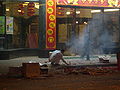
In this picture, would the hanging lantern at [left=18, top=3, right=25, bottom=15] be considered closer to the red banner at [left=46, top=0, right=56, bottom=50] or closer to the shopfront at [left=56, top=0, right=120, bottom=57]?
the red banner at [left=46, top=0, right=56, bottom=50]

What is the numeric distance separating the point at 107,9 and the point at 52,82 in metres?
12.7

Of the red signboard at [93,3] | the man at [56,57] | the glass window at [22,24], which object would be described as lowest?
the man at [56,57]

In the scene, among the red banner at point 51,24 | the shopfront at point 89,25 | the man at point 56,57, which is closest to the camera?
the man at point 56,57

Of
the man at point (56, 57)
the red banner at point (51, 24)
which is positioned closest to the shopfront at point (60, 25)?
the red banner at point (51, 24)

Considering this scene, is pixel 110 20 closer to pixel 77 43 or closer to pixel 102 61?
pixel 77 43

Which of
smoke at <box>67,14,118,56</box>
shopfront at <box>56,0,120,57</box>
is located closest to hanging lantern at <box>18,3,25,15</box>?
shopfront at <box>56,0,120,57</box>

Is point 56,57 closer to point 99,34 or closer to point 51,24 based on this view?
point 51,24

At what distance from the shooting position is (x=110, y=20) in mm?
22750

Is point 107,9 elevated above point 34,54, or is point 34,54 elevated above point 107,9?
point 107,9

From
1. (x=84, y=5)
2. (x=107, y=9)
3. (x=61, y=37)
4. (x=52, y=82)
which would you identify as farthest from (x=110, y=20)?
(x=52, y=82)

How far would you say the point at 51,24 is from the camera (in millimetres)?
19797

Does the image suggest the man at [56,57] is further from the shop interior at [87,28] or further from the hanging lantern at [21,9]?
the hanging lantern at [21,9]

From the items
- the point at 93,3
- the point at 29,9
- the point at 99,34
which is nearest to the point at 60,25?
the point at 29,9

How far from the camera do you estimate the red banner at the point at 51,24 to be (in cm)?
1963
